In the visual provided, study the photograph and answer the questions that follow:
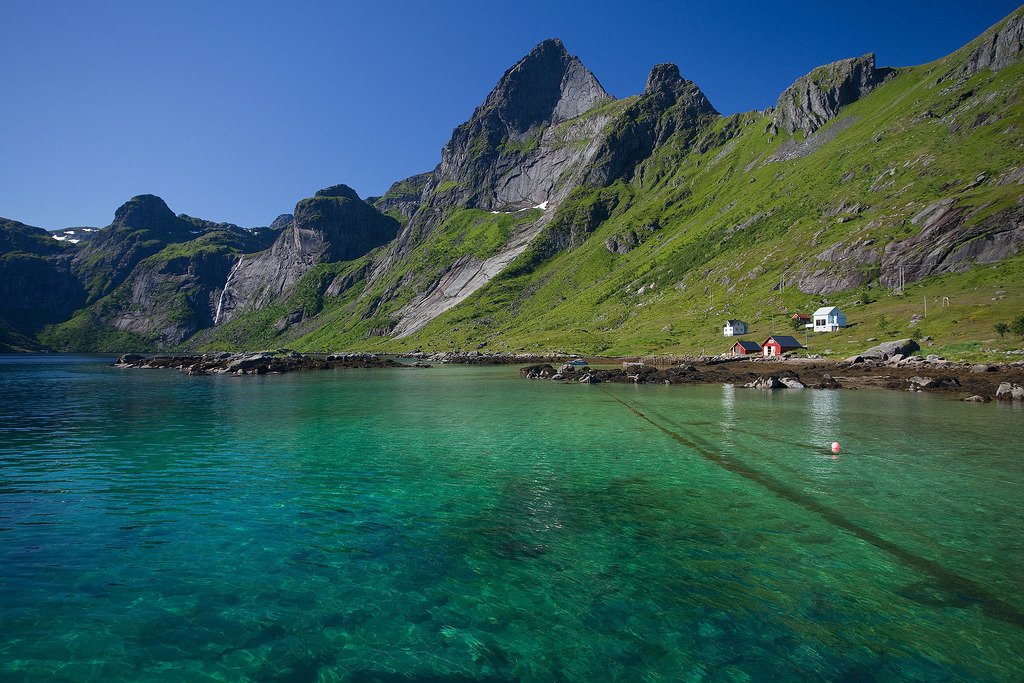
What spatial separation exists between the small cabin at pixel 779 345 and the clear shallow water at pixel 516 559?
2846 inches

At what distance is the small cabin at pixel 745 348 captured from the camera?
347ft

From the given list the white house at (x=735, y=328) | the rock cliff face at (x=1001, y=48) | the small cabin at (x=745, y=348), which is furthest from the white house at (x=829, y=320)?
the rock cliff face at (x=1001, y=48)

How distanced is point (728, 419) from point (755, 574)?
1141 inches

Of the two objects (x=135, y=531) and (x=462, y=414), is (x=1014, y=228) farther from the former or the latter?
(x=135, y=531)

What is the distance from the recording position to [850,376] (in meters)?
68.5

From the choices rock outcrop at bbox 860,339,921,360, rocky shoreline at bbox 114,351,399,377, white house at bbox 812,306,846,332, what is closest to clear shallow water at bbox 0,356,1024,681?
rock outcrop at bbox 860,339,921,360

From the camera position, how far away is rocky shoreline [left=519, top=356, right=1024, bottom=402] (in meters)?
51.9

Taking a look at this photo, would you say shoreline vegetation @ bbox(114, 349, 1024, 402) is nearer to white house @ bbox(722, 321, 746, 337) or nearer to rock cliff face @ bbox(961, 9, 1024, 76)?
white house @ bbox(722, 321, 746, 337)

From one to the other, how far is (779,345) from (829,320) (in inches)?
701

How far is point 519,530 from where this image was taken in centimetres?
1661

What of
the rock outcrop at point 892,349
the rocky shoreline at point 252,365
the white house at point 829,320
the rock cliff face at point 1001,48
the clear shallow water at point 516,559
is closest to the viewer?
the clear shallow water at point 516,559

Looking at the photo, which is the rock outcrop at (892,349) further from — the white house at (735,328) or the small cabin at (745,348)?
the white house at (735,328)

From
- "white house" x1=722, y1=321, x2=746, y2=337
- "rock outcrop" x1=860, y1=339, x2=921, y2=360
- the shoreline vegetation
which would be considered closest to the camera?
the shoreline vegetation

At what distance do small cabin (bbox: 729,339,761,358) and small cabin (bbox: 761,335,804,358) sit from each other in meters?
2.24
